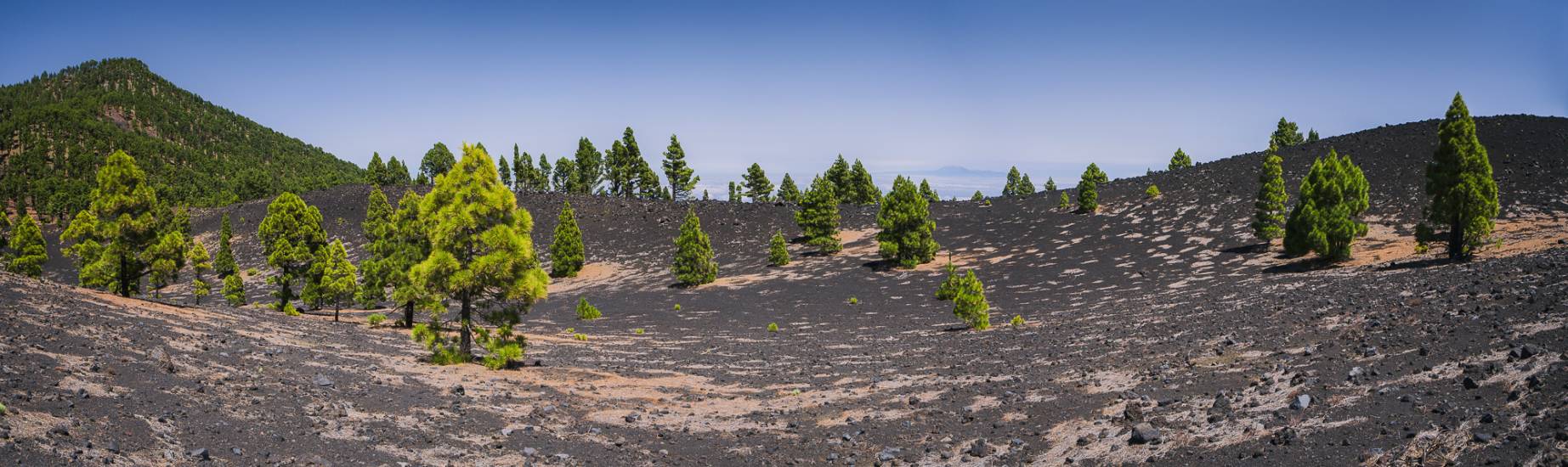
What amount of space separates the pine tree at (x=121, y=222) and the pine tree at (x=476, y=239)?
19330mm

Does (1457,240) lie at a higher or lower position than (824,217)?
lower

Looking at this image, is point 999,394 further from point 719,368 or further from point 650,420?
point 719,368

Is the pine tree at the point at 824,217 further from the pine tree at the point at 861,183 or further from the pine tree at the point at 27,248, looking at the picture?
the pine tree at the point at 27,248

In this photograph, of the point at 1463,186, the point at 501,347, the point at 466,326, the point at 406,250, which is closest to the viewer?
the point at 501,347

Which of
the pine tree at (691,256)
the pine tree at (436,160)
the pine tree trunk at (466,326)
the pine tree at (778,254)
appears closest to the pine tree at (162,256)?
the pine tree trunk at (466,326)

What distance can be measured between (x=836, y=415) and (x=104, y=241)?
37940mm

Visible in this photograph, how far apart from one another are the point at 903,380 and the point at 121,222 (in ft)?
117

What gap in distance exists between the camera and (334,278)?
1615 inches

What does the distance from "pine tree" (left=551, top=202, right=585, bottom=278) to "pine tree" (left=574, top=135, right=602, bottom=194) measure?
45.9 meters

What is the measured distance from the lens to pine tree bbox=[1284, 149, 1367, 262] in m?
36.0

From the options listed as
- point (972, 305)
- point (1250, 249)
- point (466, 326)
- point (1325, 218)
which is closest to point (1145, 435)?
point (972, 305)

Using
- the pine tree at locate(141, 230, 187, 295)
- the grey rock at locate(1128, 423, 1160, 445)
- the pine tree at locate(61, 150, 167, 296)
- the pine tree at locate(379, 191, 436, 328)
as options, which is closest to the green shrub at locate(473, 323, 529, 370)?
the pine tree at locate(379, 191, 436, 328)

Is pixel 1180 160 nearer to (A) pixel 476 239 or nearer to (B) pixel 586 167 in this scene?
(B) pixel 586 167

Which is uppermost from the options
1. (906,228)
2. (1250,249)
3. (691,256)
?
(906,228)
